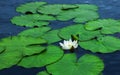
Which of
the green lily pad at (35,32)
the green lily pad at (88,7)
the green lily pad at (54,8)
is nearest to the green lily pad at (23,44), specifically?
the green lily pad at (35,32)

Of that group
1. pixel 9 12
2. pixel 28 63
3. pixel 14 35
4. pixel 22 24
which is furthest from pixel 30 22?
pixel 28 63

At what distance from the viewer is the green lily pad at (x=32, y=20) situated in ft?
13.2

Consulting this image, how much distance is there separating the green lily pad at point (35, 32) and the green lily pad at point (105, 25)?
569 millimetres

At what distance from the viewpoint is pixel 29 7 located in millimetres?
4660

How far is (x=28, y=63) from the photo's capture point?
10.1 ft

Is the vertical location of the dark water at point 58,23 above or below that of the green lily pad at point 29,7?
Answer: below

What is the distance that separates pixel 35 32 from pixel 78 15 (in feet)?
2.62

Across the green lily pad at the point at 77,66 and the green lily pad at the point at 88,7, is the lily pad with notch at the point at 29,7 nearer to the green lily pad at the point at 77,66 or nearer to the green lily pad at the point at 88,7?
the green lily pad at the point at 88,7

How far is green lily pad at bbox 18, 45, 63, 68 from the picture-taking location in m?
3.05

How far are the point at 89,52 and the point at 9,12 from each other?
1867mm

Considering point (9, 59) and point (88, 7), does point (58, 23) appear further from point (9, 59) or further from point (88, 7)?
point (9, 59)

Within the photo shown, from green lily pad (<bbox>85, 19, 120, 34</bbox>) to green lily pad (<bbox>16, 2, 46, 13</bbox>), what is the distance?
3.54 feet

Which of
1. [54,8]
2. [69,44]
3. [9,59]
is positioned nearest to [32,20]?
[54,8]

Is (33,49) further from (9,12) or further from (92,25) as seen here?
(9,12)
